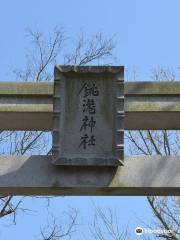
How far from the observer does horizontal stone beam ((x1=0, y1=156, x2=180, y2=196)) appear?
5680 mm

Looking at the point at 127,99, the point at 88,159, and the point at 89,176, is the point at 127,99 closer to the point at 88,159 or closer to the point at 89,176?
the point at 88,159

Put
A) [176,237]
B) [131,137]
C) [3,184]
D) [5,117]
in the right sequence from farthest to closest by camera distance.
A: [131,137], [176,237], [5,117], [3,184]

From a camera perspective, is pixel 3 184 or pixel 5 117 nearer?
pixel 3 184

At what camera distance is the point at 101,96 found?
586 cm

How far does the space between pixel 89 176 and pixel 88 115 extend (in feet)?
2.21

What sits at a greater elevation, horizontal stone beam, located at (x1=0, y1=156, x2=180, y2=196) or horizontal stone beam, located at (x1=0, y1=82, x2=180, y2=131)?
horizontal stone beam, located at (x1=0, y1=82, x2=180, y2=131)

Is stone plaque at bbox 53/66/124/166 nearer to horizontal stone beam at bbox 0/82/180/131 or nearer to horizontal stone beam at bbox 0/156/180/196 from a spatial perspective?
horizontal stone beam at bbox 0/156/180/196

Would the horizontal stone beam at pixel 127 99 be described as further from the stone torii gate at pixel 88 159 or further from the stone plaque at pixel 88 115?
the stone plaque at pixel 88 115

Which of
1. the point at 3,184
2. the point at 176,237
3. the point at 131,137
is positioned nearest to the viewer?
the point at 3,184

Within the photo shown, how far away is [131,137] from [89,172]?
761cm

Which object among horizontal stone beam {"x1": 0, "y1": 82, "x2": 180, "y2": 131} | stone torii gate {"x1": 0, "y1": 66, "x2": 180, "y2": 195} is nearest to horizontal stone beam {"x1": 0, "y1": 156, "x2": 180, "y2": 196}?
stone torii gate {"x1": 0, "y1": 66, "x2": 180, "y2": 195}

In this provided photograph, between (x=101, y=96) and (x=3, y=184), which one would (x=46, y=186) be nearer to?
(x=3, y=184)

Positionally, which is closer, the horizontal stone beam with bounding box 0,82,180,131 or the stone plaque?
the stone plaque

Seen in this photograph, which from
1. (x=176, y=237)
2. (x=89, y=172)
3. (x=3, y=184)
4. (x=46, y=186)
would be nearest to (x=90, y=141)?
(x=89, y=172)
